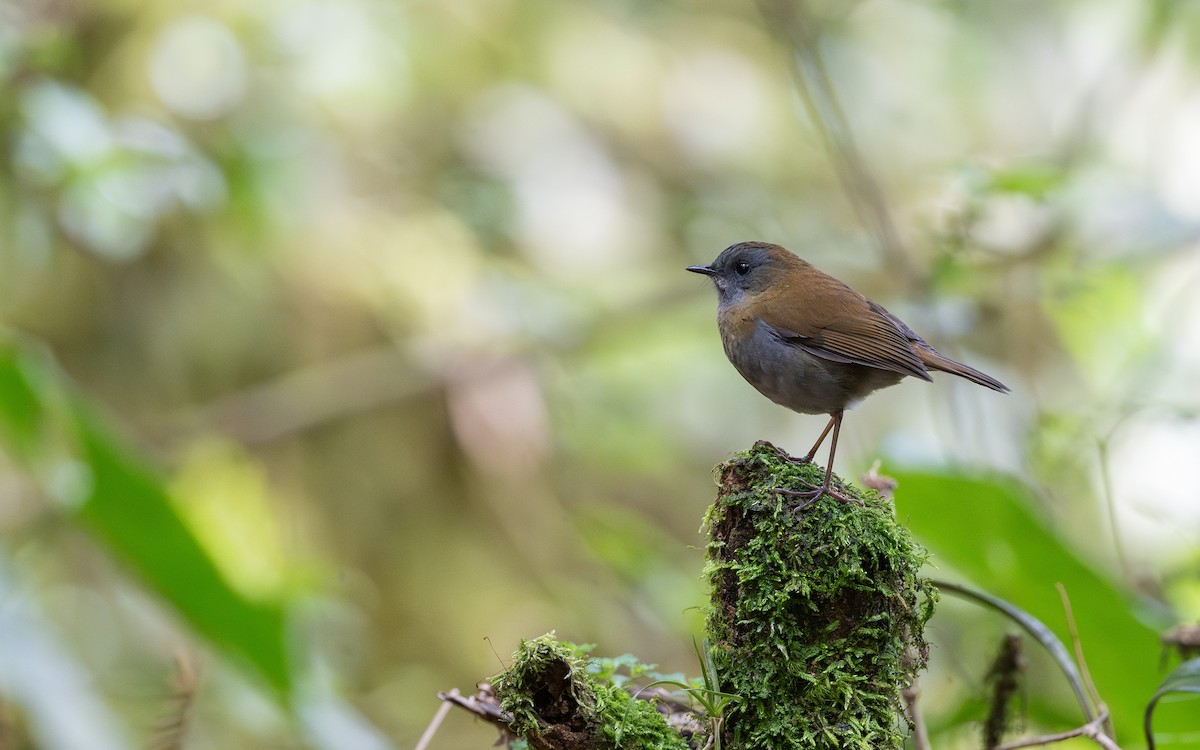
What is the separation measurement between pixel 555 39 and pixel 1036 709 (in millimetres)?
5026

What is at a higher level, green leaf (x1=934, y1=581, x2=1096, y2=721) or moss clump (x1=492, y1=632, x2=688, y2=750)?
green leaf (x1=934, y1=581, x2=1096, y2=721)

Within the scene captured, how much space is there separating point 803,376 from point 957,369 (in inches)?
16.3

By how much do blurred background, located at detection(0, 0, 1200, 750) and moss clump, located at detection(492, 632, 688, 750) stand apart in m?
2.64

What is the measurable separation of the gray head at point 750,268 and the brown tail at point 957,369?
488 millimetres

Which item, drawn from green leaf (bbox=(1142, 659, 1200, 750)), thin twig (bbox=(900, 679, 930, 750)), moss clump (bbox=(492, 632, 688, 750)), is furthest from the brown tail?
moss clump (bbox=(492, 632, 688, 750))

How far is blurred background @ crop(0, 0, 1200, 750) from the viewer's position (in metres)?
4.68

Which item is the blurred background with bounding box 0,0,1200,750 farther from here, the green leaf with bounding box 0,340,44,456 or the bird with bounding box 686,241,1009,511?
the green leaf with bounding box 0,340,44,456

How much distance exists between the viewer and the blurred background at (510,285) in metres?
4.68

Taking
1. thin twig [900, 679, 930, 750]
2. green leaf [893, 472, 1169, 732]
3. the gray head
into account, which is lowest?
thin twig [900, 679, 930, 750]

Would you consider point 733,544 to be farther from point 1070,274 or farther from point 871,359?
point 1070,274

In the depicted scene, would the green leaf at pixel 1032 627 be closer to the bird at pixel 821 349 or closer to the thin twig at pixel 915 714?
the thin twig at pixel 915 714

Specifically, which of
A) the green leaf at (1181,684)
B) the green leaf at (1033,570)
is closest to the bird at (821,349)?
the green leaf at (1033,570)

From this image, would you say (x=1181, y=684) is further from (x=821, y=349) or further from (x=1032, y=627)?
(x=821, y=349)

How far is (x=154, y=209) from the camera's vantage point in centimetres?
457
